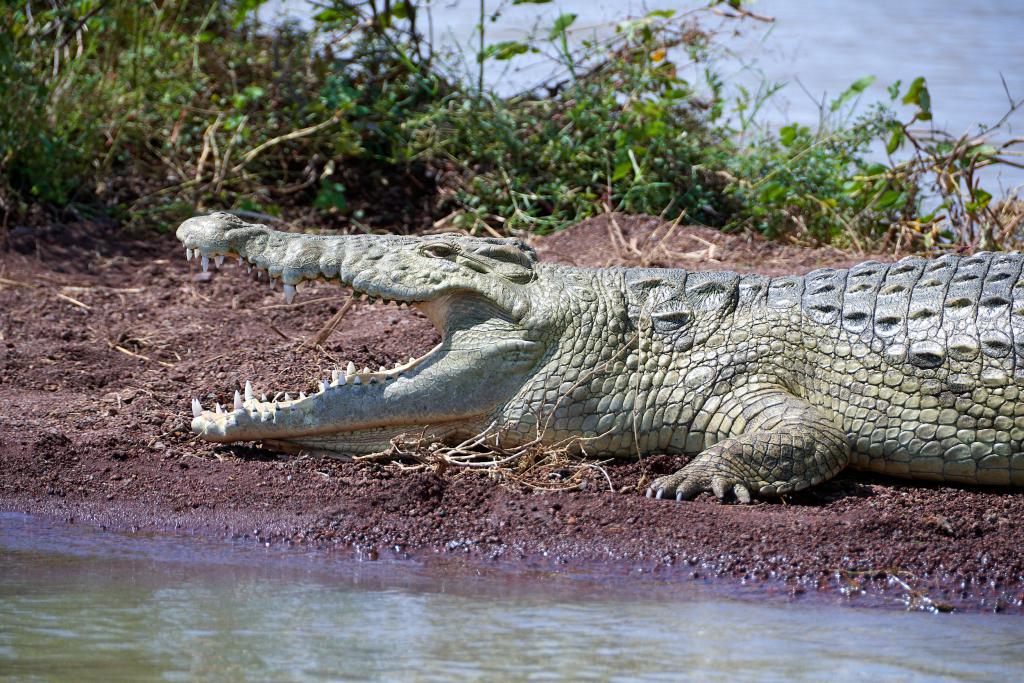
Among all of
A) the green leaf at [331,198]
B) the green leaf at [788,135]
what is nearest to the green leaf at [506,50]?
the green leaf at [331,198]

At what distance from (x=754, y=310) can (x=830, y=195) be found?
10.6 ft

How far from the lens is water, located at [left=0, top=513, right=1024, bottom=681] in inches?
120

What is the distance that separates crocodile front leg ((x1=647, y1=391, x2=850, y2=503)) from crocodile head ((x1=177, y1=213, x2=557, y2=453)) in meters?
0.82

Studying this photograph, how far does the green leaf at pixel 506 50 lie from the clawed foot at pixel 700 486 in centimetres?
450

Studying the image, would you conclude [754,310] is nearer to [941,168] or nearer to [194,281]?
[941,168]

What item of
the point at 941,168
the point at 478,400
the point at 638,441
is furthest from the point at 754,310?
the point at 941,168

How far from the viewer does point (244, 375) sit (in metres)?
5.89

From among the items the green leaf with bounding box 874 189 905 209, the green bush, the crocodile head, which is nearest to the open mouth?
the crocodile head

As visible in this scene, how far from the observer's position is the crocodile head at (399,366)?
192 inches

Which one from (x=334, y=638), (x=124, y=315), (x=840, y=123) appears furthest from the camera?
(x=840, y=123)

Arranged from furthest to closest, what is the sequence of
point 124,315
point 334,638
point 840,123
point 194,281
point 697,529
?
point 840,123 < point 194,281 < point 124,315 < point 697,529 < point 334,638

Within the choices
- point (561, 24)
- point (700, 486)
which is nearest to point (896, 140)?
point (561, 24)

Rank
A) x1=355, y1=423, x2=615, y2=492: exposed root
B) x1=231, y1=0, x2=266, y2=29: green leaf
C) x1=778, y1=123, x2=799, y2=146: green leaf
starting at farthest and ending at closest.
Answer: x1=231, y1=0, x2=266, y2=29: green leaf < x1=778, y1=123, x2=799, y2=146: green leaf < x1=355, y1=423, x2=615, y2=492: exposed root

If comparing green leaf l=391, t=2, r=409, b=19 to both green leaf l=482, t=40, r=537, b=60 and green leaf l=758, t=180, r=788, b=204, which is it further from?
green leaf l=758, t=180, r=788, b=204
